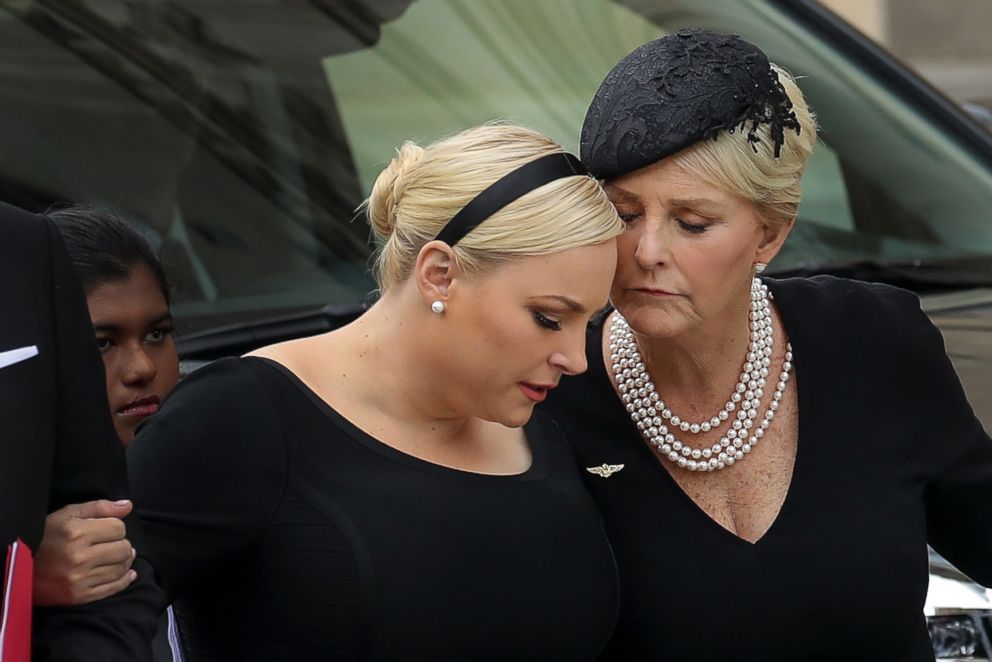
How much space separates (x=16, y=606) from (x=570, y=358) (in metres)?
0.80

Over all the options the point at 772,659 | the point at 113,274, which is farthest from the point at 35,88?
the point at 772,659

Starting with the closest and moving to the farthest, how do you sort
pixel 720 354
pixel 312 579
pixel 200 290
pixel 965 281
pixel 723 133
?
pixel 312 579 < pixel 723 133 < pixel 720 354 < pixel 200 290 < pixel 965 281

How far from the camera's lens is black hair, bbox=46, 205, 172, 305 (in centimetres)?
300

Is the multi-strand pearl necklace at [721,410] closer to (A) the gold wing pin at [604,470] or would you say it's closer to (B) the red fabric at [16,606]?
(A) the gold wing pin at [604,470]

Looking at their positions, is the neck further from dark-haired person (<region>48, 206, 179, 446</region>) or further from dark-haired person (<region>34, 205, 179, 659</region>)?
dark-haired person (<region>48, 206, 179, 446</region>)

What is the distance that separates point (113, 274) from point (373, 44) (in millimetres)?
1100

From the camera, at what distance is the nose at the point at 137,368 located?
2.95 m

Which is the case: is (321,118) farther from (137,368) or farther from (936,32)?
(936,32)

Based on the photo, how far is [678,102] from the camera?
257cm

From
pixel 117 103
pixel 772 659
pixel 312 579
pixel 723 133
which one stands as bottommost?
pixel 772 659

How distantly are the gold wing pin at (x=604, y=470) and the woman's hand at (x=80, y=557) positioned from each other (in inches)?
32.8

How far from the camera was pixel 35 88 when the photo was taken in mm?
3650

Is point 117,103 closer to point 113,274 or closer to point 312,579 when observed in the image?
point 113,274

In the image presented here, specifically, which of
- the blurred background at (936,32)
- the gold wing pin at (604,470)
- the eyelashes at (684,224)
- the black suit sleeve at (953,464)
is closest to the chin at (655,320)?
the eyelashes at (684,224)
